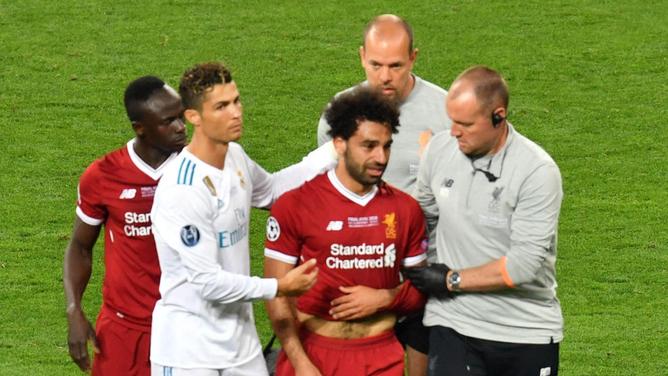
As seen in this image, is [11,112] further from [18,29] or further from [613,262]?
[613,262]

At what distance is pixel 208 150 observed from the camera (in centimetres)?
661

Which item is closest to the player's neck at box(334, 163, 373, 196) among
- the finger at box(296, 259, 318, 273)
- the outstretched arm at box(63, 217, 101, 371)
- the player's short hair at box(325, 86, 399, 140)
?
the player's short hair at box(325, 86, 399, 140)

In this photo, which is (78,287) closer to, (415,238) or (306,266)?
(306,266)

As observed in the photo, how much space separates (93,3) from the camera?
1556 cm

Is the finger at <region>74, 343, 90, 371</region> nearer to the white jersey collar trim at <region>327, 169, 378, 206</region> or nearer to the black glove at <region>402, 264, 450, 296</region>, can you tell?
the white jersey collar trim at <region>327, 169, 378, 206</region>

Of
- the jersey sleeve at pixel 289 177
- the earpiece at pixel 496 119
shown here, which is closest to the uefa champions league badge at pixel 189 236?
the jersey sleeve at pixel 289 177

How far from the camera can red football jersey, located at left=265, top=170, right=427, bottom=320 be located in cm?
666

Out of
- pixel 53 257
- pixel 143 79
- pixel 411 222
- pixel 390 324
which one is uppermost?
pixel 143 79

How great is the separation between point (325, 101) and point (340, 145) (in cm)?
696

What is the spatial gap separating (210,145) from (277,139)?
6469mm

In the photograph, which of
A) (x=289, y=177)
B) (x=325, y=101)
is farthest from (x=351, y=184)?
(x=325, y=101)

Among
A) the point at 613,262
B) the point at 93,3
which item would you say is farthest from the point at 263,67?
the point at 613,262

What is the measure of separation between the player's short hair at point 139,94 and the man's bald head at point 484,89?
1.61 meters

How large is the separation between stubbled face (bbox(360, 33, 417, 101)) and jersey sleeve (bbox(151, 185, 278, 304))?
1.38 m
